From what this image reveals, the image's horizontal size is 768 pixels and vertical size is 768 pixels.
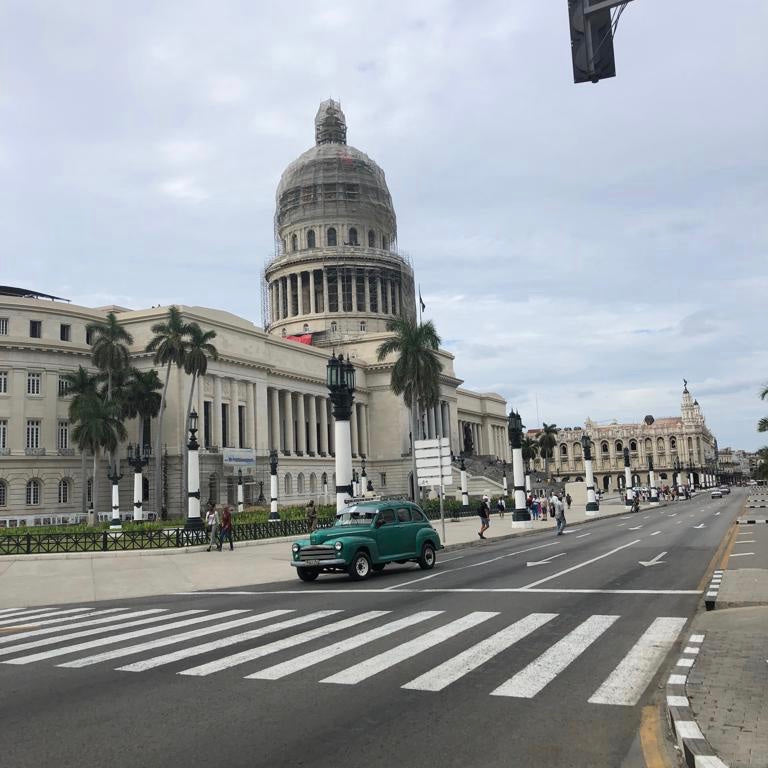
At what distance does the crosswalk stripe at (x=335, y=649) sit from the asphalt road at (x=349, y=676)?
1.9 inches

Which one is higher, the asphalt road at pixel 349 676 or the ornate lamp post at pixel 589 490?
the ornate lamp post at pixel 589 490

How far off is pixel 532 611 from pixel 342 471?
17188 millimetres

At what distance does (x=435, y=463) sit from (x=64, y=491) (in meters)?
42.3

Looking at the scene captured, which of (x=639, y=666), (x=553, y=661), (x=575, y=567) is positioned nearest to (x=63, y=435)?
(x=575, y=567)

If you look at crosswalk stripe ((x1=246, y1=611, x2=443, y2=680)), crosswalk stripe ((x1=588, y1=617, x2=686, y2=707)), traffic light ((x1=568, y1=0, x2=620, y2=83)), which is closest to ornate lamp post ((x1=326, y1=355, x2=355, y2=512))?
crosswalk stripe ((x1=246, y1=611, x2=443, y2=680))

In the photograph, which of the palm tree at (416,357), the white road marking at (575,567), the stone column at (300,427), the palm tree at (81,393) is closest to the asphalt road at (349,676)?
the white road marking at (575,567)

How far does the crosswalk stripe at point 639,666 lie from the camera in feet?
26.0

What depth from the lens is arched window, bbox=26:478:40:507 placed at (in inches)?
2346

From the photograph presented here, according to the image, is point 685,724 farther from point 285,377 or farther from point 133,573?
point 285,377

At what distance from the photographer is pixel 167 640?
1180 cm

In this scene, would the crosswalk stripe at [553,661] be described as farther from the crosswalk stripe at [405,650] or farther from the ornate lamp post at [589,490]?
the ornate lamp post at [589,490]

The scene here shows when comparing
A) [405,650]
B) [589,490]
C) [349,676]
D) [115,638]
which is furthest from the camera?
[589,490]

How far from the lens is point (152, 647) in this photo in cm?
1127

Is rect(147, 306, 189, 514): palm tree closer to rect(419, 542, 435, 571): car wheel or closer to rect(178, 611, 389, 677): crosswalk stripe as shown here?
rect(419, 542, 435, 571): car wheel
